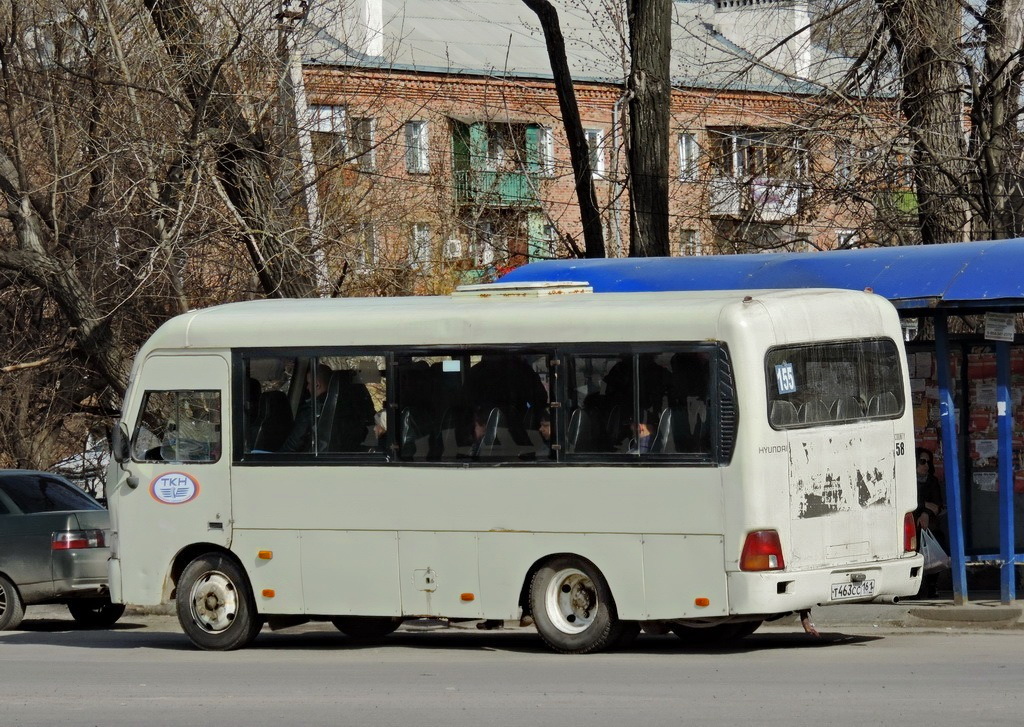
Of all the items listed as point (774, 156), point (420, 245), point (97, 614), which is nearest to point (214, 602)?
point (97, 614)

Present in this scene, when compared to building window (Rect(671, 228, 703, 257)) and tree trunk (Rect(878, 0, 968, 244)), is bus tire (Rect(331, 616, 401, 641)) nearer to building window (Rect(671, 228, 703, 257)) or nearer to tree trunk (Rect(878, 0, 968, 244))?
tree trunk (Rect(878, 0, 968, 244))

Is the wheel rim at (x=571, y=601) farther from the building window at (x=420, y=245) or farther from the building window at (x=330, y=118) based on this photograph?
the building window at (x=420, y=245)

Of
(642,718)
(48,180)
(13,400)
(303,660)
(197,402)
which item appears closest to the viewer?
(642,718)

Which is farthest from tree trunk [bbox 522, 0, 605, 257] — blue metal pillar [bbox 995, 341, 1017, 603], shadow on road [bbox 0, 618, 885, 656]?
blue metal pillar [bbox 995, 341, 1017, 603]

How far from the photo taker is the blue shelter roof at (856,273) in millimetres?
13484

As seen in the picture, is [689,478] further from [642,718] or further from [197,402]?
[197,402]

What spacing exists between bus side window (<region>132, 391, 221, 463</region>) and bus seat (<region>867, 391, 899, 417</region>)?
479 cm

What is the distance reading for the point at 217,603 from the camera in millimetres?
12812

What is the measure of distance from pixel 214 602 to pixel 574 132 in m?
8.32

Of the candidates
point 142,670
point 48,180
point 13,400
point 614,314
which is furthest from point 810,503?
point 13,400

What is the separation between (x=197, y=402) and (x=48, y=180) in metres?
10.9

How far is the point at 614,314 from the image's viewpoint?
1158 cm

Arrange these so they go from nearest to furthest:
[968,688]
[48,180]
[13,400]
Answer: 1. [968,688]
2. [48,180]
3. [13,400]

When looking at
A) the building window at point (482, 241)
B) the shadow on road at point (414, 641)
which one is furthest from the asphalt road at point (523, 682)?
the building window at point (482, 241)
